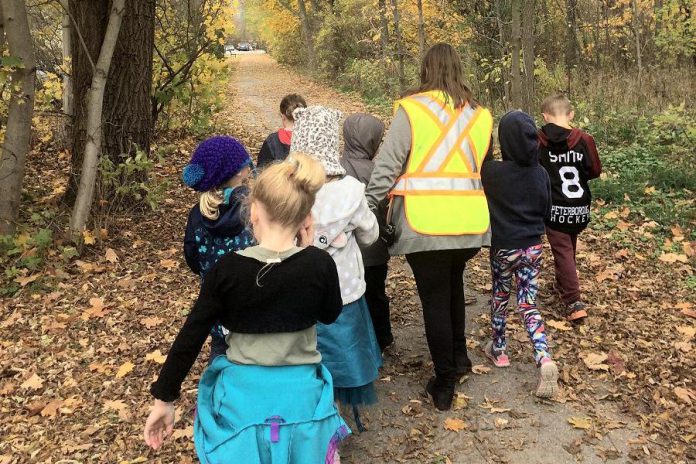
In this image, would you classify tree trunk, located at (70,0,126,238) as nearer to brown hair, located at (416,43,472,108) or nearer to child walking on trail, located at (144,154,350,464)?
brown hair, located at (416,43,472,108)

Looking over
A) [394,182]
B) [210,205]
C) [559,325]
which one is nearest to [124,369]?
[210,205]

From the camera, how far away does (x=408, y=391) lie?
13.9 ft

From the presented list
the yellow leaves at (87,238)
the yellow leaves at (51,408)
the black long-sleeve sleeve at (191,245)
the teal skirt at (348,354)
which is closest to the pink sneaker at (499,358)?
the teal skirt at (348,354)

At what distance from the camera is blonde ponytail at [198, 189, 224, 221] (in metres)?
2.93

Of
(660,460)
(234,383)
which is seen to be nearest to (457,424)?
(660,460)

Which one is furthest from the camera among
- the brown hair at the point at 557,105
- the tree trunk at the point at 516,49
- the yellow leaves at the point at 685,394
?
the tree trunk at the point at 516,49

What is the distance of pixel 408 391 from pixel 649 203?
5.03 metres

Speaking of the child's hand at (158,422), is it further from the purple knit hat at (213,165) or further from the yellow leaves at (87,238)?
the yellow leaves at (87,238)

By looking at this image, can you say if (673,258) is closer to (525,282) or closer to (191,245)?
(525,282)

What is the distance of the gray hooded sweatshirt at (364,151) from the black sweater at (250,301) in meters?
1.78

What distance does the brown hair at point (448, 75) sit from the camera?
3617 mm

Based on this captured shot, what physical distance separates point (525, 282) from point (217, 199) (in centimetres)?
229

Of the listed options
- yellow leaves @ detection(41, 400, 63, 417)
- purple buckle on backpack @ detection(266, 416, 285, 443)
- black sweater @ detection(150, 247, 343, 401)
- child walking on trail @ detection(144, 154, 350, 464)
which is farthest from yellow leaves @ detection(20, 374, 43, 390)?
purple buckle on backpack @ detection(266, 416, 285, 443)

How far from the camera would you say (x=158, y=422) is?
226cm
